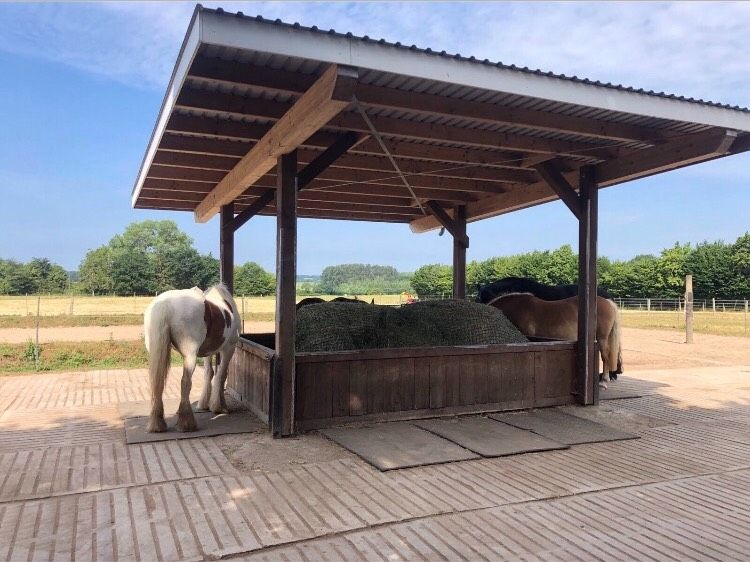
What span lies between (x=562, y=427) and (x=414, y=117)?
124 inches

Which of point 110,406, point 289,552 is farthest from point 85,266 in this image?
point 289,552

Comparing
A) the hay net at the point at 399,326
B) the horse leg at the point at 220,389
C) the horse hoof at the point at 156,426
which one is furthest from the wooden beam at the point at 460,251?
the horse hoof at the point at 156,426

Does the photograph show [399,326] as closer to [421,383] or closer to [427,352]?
[427,352]

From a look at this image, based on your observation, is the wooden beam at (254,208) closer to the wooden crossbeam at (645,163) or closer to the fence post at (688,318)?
the wooden crossbeam at (645,163)

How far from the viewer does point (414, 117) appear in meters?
4.73

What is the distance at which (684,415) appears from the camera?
18.7ft

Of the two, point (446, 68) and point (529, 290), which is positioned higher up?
point (446, 68)

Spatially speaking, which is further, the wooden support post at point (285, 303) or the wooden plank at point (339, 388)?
the wooden plank at point (339, 388)

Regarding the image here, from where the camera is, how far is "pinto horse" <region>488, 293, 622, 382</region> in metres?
6.74

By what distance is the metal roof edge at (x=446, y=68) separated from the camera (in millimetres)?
2965

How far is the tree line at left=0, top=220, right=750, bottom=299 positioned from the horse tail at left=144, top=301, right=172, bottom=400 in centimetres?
1967

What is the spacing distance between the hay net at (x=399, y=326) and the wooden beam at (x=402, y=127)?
1950 mm

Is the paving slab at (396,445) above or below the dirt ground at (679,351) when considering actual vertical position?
above

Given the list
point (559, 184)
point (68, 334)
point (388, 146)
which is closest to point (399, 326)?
point (388, 146)
